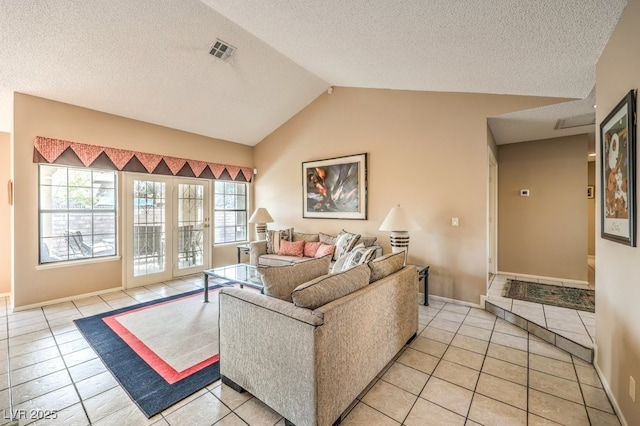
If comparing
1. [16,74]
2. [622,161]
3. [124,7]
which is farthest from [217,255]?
[622,161]

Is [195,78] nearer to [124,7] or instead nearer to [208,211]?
[124,7]

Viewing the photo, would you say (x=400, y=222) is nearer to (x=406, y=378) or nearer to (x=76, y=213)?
(x=406, y=378)

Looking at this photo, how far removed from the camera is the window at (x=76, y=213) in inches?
148

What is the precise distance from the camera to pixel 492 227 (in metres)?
4.85

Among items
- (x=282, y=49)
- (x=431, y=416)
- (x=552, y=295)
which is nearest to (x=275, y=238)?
(x=282, y=49)

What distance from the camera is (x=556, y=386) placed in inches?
79.2

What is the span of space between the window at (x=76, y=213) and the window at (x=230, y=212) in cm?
179

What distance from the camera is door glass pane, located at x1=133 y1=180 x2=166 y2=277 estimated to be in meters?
4.55

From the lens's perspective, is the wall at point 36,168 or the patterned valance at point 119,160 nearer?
the wall at point 36,168

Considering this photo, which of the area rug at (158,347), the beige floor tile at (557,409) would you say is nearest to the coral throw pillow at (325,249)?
the area rug at (158,347)

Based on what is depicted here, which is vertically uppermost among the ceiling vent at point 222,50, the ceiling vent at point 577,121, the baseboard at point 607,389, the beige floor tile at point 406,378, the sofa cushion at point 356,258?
the ceiling vent at point 222,50

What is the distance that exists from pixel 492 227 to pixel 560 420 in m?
3.67

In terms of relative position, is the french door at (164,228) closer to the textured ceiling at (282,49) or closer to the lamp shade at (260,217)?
the lamp shade at (260,217)

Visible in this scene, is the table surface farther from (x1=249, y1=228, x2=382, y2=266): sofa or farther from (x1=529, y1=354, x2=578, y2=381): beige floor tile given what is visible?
(x1=529, y1=354, x2=578, y2=381): beige floor tile
